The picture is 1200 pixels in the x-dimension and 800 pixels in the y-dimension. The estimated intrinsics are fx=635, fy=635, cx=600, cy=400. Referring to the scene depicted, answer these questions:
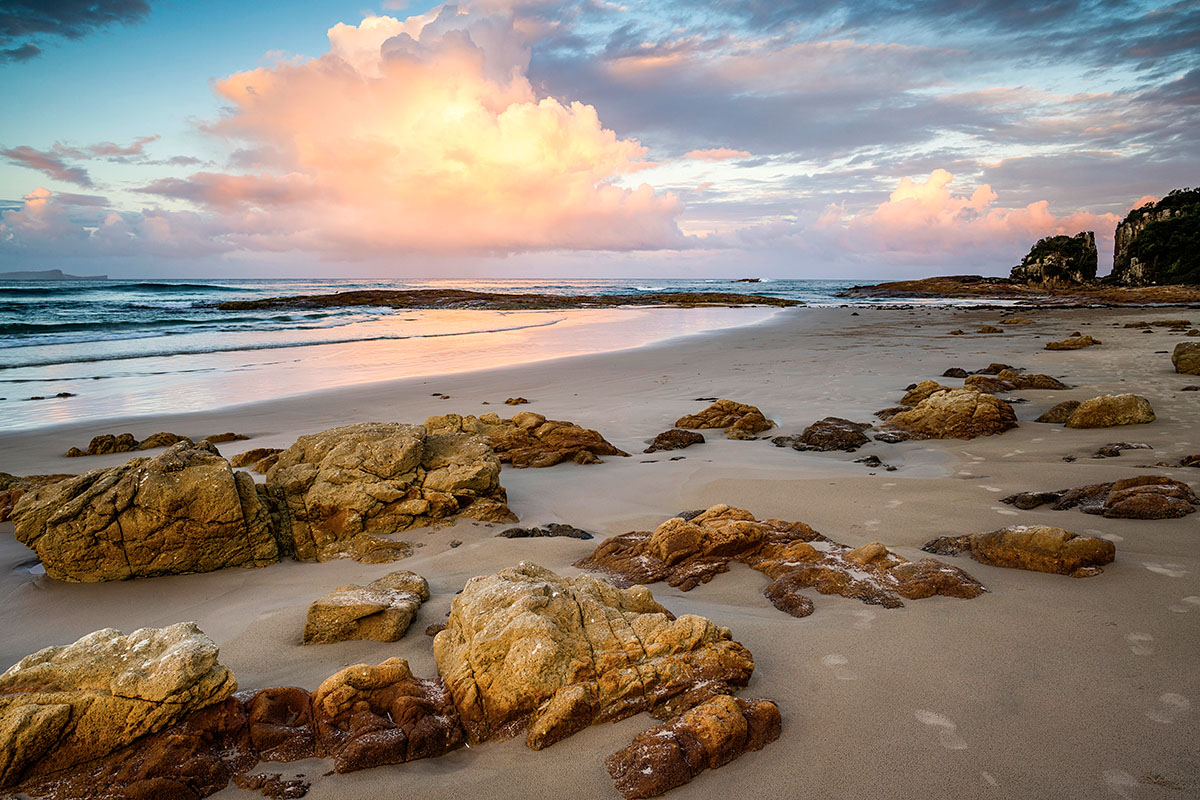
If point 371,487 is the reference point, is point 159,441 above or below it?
below

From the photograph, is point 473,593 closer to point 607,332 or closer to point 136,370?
point 136,370

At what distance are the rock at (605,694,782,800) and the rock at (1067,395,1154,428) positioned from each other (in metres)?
6.66

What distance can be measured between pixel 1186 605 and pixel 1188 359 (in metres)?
9.50

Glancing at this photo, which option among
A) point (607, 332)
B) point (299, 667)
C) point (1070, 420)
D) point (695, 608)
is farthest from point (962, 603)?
point (607, 332)

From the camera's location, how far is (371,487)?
539 cm

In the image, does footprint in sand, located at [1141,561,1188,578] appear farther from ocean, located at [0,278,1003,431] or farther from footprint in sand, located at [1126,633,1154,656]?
ocean, located at [0,278,1003,431]

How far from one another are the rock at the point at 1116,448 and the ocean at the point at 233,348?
1278 cm

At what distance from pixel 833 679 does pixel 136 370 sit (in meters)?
19.2

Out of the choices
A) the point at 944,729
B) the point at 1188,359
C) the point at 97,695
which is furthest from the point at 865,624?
the point at 1188,359

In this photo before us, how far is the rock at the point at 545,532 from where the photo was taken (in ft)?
16.8

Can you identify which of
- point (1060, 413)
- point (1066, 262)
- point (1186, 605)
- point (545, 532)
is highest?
point (1066, 262)

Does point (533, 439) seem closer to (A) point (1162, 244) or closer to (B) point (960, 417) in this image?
(B) point (960, 417)

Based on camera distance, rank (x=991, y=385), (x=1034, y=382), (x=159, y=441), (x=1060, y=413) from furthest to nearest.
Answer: (x=1034, y=382)
(x=991, y=385)
(x=159, y=441)
(x=1060, y=413)

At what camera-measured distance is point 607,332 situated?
25.7m
